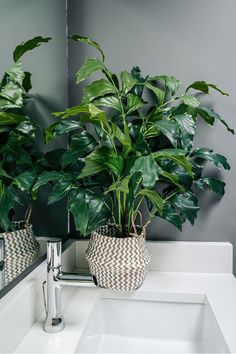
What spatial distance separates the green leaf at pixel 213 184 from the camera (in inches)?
53.6

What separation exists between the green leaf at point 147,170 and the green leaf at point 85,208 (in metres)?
0.23

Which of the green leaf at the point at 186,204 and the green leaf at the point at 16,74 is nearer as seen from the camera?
the green leaf at the point at 16,74

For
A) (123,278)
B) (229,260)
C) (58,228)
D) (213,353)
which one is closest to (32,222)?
(58,228)

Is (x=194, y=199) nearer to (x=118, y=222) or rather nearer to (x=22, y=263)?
(x=118, y=222)

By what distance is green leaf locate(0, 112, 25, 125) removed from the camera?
0.91m

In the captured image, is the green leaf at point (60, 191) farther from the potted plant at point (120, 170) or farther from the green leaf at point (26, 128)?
the green leaf at point (26, 128)

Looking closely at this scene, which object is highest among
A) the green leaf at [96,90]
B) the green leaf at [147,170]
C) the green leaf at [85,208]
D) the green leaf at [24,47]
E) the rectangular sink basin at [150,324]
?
the green leaf at [24,47]

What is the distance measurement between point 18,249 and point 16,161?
28 centimetres

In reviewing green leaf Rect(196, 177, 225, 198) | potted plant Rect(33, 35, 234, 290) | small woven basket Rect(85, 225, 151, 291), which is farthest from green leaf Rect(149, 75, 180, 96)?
small woven basket Rect(85, 225, 151, 291)

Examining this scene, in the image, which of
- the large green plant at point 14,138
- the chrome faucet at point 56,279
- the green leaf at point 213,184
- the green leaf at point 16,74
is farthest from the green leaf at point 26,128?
the green leaf at point 213,184

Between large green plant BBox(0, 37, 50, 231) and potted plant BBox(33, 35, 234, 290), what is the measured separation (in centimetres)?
7

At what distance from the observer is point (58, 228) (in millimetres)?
1437

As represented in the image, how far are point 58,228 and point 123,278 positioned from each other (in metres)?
0.42

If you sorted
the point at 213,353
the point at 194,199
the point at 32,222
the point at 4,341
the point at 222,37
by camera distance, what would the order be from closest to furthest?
the point at 4,341, the point at 213,353, the point at 32,222, the point at 194,199, the point at 222,37
